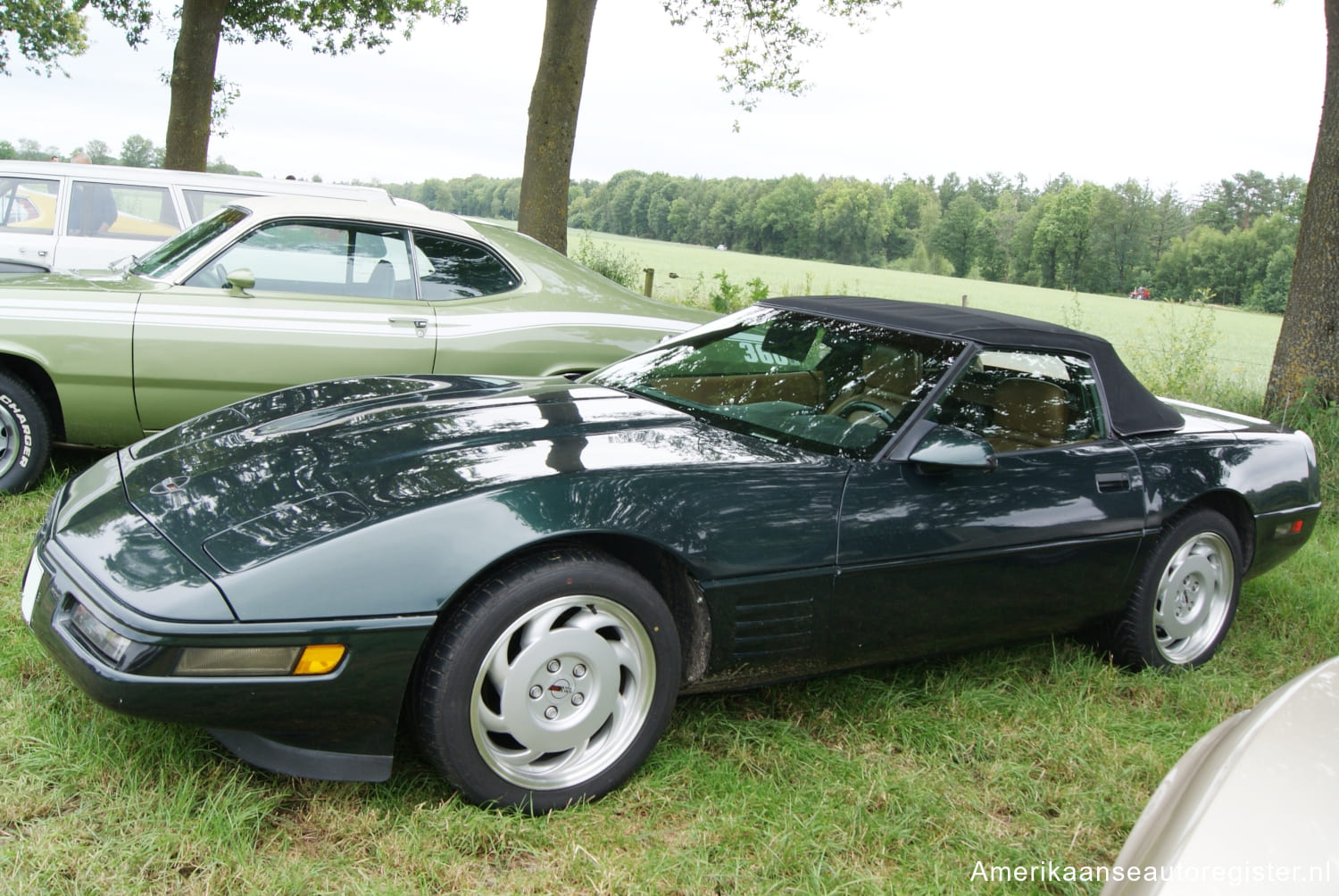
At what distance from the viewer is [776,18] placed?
14617 millimetres

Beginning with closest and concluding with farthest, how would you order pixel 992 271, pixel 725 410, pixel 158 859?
pixel 158 859 < pixel 725 410 < pixel 992 271

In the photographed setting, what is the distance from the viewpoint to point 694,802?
2.49 meters

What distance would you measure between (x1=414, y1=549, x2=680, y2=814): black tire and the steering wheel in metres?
0.97

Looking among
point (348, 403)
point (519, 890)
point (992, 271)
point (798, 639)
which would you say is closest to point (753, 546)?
point (798, 639)

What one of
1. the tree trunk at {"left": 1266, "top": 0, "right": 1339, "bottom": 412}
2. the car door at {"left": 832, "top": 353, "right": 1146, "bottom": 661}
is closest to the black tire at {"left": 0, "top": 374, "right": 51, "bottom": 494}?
the car door at {"left": 832, "top": 353, "right": 1146, "bottom": 661}

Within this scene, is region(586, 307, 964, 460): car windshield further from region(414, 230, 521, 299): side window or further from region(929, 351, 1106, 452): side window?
region(414, 230, 521, 299): side window

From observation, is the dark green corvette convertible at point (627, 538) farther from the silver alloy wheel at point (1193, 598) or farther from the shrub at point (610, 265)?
the shrub at point (610, 265)

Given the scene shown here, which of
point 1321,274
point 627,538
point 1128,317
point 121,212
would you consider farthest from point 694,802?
point 1128,317

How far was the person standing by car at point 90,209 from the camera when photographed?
8023 millimetres

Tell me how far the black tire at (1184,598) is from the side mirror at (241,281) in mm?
3877

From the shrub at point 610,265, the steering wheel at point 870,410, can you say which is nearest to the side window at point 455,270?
the steering wheel at point 870,410

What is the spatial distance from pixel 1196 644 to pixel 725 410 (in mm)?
2061

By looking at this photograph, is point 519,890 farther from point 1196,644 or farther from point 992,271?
point 992,271

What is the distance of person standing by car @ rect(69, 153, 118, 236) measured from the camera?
8023 mm
